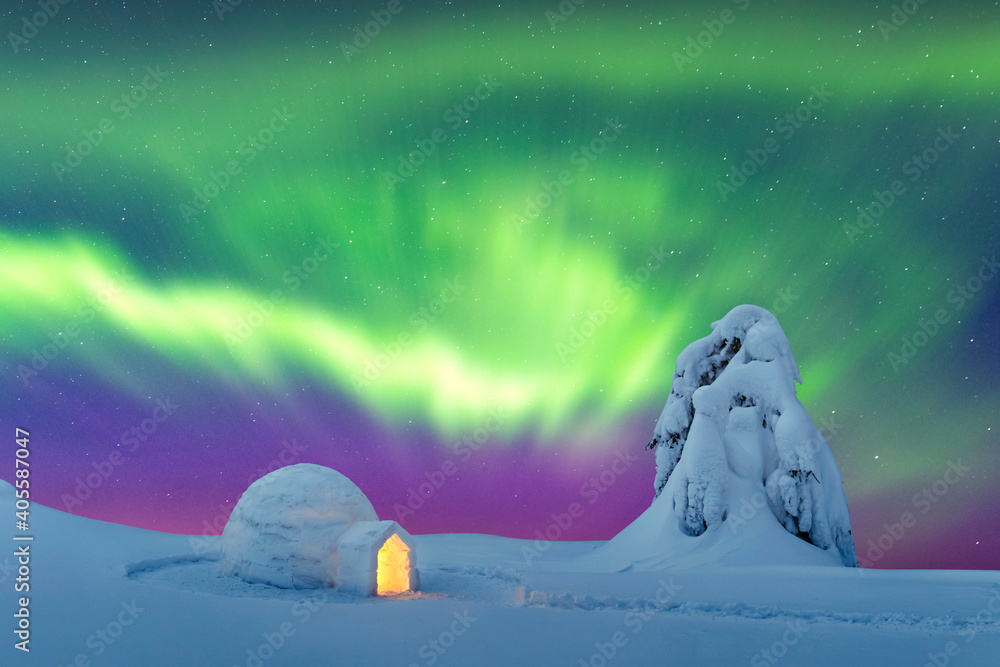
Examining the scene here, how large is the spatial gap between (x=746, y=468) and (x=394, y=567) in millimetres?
11944

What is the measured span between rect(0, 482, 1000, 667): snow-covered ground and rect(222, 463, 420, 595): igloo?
475 millimetres

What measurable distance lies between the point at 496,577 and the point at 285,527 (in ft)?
21.2

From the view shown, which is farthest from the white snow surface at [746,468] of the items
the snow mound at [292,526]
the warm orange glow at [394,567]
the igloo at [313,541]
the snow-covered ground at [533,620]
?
the snow mound at [292,526]

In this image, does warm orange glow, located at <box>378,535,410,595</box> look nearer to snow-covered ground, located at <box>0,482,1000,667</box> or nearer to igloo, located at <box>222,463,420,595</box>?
igloo, located at <box>222,463,420,595</box>

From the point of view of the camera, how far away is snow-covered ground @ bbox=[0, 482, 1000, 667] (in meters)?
9.78

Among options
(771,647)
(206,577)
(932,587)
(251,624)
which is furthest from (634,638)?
(206,577)

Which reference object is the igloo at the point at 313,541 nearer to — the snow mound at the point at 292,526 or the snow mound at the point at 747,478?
the snow mound at the point at 292,526

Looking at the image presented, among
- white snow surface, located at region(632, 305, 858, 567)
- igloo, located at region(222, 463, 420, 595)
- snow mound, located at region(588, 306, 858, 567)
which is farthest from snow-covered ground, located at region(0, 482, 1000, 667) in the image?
white snow surface, located at region(632, 305, 858, 567)

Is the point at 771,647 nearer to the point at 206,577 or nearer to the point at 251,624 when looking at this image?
the point at 251,624

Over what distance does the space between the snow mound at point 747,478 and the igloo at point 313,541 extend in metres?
8.07

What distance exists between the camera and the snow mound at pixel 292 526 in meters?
16.6

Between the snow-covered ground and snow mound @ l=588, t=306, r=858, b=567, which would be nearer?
the snow-covered ground

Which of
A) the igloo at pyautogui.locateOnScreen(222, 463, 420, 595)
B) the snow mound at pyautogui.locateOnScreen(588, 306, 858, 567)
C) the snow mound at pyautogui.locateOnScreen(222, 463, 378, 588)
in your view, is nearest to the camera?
the igloo at pyautogui.locateOnScreen(222, 463, 420, 595)

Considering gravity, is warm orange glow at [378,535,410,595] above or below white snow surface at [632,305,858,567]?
below
